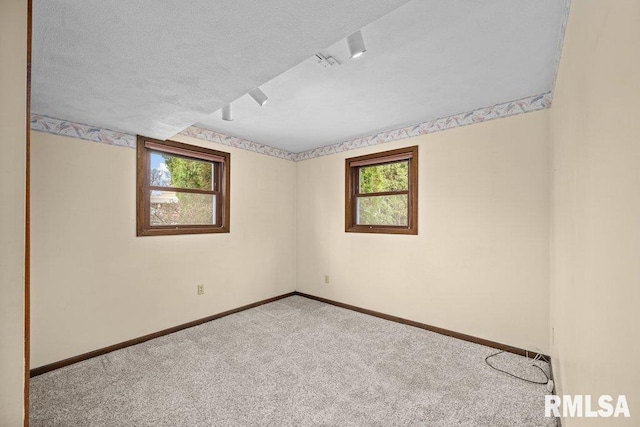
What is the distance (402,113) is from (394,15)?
149cm

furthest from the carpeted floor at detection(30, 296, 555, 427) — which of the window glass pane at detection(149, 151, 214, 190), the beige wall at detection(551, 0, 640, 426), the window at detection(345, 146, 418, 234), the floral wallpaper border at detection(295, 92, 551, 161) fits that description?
the floral wallpaper border at detection(295, 92, 551, 161)

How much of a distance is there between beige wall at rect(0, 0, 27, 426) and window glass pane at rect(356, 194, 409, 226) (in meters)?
3.21

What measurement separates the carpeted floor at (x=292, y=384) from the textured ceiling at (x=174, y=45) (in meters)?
2.10

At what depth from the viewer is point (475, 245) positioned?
110 inches

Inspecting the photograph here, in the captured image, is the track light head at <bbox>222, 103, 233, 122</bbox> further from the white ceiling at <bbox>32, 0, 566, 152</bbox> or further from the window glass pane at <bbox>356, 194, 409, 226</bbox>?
the window glass pane at <bbox>356, 194, 409, 226</bbox>

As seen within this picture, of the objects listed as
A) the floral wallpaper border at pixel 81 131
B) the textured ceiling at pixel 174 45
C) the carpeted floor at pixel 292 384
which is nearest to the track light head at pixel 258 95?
the textured ceiling at pixel 174 45

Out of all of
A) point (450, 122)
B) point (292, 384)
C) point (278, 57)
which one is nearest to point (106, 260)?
point (292, 384)

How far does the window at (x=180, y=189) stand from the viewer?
2881mm

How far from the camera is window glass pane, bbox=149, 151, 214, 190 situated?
3.04 metres

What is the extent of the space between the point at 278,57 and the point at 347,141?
2481 mm

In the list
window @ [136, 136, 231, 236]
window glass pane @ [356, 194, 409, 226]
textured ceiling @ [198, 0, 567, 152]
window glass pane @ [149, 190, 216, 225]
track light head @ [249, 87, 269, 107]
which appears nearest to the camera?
textured ceiling @ [198, 0, 567, 152]

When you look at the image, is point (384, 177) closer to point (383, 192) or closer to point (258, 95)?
point (383, 192)

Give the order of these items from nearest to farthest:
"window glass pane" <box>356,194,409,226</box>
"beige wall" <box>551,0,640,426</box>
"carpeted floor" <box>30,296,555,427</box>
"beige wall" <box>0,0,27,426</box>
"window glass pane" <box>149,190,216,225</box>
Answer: "beige wall" <box>551,0,640,426</box> → "beige wall" <box>0,0,27,426</box> → "carpeted floor" <box>30,296,555,427</box> → "window glass pane" <box>149,190,216,225</box> → "window glass pane" <box>356,194,409,226</box>

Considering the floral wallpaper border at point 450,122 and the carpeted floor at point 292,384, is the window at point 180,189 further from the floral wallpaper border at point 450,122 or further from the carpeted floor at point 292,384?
the floral wallpaper border at point 450,122
